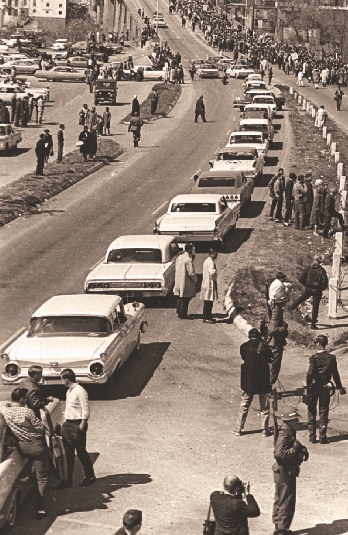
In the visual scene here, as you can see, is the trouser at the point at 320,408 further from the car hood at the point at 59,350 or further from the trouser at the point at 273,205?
the trouser at the point at 273,205

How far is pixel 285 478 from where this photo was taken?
12641mm

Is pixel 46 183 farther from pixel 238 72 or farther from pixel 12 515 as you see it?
pixel 238 72

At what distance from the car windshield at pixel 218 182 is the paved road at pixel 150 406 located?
116 cm

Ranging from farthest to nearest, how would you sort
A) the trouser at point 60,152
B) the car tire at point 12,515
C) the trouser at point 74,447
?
the trouser at point 60,152 → the trouser at point 74,447 → the car tire at point 12,515

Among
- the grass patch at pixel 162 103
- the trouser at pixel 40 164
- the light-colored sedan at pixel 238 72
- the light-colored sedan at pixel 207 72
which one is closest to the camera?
the trouser at pixel 40 164

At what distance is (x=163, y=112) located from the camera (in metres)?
60.9

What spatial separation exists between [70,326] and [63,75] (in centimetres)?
6155

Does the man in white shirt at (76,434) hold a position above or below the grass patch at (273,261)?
above

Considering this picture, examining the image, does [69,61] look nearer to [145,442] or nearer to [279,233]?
[279,233]

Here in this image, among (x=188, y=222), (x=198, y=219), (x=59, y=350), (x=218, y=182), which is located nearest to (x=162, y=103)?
(x=218, y=182)

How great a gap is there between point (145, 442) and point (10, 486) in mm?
3553

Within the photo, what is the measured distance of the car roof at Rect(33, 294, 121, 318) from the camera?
18500mm

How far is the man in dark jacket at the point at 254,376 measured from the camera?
15.9m

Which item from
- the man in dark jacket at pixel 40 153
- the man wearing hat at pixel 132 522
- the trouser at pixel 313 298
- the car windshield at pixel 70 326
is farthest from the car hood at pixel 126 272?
the man in dark jacket at pixel 40 153
